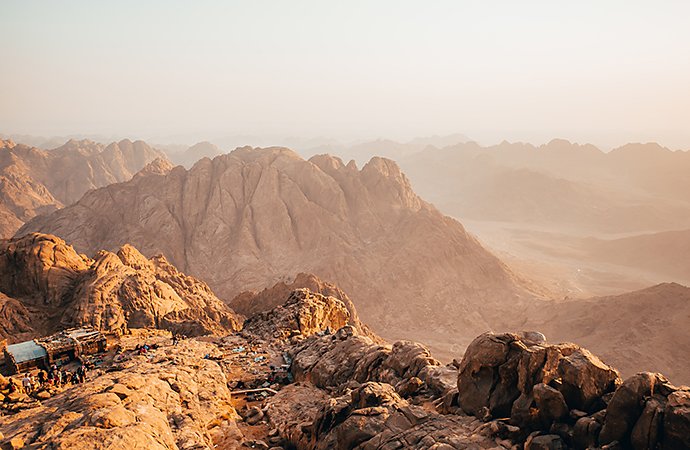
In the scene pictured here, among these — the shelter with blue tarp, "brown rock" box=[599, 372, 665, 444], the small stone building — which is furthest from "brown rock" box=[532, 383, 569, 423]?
the shelter with blue tarp

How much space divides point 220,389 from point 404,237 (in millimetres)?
61056

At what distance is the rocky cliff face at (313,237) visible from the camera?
65812 millimetres

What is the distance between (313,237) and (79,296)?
47079 mm

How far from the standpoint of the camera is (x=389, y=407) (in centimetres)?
1259

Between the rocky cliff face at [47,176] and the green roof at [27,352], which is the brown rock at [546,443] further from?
the rocky cliff face at [47,176]

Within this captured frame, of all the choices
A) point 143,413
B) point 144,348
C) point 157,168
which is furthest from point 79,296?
point 157,168

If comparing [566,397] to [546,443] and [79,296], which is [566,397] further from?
[79,296]

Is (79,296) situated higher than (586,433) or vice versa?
(586,433)

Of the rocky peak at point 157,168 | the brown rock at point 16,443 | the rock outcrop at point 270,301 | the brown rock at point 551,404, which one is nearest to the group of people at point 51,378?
the brown rock at point 16,443

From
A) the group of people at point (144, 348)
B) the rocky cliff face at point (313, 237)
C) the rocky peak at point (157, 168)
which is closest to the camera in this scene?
the group of people at point (144, 348)

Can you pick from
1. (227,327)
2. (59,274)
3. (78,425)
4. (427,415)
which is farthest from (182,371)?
(59,274)

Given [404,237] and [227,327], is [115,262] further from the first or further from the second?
[404,237]

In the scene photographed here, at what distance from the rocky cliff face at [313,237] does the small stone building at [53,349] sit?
137ft

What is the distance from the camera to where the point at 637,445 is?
9.12 metres
